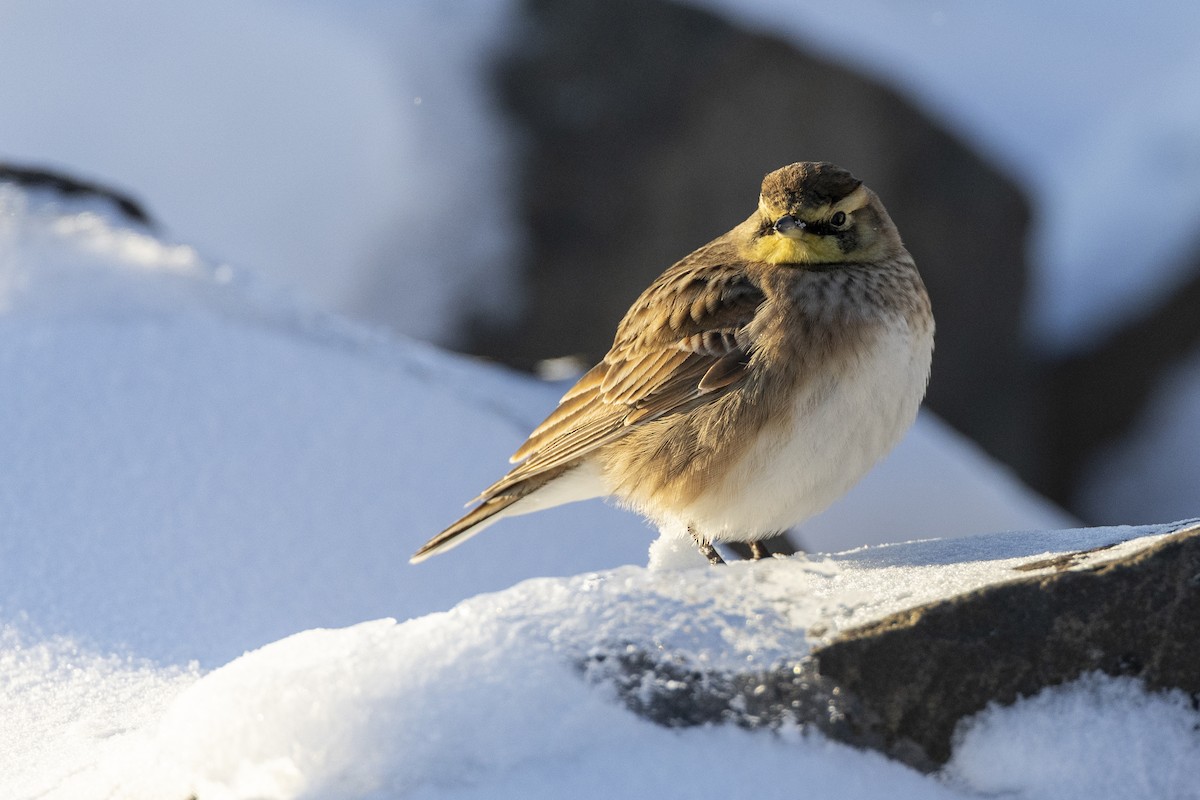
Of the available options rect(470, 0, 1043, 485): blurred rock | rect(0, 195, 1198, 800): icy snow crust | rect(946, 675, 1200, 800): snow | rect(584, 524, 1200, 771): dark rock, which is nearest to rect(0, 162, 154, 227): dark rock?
rect(0, 195, 1198, 800): icy snow crust

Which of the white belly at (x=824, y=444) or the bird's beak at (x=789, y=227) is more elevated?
the bird's beak at (x=789, y=227)

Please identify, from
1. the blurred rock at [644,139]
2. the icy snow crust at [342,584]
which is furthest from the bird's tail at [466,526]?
the blurred rock at [644,139]

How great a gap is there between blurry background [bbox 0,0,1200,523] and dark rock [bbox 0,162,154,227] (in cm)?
196

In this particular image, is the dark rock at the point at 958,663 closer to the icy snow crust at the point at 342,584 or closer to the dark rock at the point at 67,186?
the icy snow crust at the point at 342,584

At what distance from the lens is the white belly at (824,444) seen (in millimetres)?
3471

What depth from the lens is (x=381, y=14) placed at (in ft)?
29.9

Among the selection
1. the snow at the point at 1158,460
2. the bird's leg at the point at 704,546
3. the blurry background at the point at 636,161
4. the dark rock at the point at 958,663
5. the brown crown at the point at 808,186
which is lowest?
the dark rock at the point at 958,663

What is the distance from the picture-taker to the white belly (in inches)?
137

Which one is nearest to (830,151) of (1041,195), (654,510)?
(1041,195)

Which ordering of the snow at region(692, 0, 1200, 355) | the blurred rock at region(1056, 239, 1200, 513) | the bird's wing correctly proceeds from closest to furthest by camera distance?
1. the bird's wing
2. the blurred rock at region(1056, 239, 1200, 513)
3. the snow at region(692, 0, 1200, 355)

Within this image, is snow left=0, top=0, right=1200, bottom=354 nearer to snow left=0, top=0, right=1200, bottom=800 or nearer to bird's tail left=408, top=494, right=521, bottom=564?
snow left=0, top=0, right=1200, bottom=800

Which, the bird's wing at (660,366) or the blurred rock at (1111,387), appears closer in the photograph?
the bird's wing at (660,366)

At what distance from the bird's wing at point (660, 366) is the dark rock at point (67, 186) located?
241cm

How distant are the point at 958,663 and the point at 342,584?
1.95m
